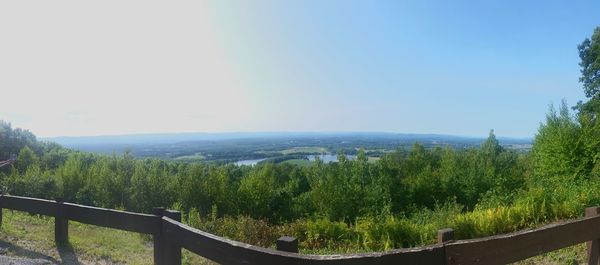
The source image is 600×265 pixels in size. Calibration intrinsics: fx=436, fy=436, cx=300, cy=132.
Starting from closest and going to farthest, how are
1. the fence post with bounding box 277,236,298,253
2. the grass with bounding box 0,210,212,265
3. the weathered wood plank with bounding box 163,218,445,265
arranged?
the weathered wood plank with bounding box 163,218,445,265
the fence post with bounding box 277,236,298,253
the grass with bounding box 0,210,212,265

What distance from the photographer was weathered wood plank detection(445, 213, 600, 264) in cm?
267

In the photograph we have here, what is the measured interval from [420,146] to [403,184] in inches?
309

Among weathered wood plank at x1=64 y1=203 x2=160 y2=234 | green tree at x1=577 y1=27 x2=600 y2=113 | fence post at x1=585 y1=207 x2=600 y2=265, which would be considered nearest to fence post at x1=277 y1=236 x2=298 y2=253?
weathered wood plank at x1=64 y1=203 x2=160 y2=234

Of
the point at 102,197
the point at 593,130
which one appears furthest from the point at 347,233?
the point at 102,197

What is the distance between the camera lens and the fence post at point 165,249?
388 cm

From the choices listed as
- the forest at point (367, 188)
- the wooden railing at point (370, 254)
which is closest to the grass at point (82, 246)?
the wooden railing at point (370, 254)

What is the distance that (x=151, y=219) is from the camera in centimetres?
424

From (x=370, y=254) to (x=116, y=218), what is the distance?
3475mm

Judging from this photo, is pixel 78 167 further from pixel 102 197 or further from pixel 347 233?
pixel 347 233

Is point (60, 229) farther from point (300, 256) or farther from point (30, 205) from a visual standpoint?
point (300, 256)

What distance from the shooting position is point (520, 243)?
3172 millimetres

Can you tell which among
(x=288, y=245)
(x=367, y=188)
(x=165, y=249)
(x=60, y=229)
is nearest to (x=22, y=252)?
(x=60, y=229)

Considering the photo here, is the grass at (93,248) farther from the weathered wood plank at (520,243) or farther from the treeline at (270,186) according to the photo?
the treeline at (270,186)

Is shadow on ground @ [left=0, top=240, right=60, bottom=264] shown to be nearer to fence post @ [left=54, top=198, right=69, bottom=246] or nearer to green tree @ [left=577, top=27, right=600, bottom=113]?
fence post @ [left=54, top=198, right=69, bottom=246]
